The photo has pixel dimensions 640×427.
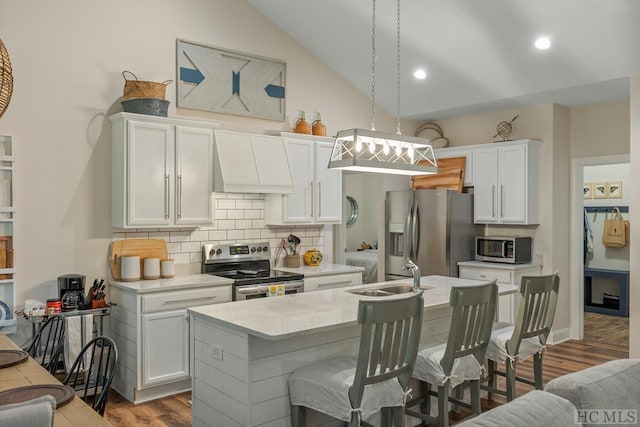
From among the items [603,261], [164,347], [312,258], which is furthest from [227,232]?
[603,261]

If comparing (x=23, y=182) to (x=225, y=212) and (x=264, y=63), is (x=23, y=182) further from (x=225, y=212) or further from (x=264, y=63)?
(x=264, y=63)

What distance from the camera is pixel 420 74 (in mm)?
5910

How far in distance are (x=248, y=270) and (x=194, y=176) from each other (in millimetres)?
1153

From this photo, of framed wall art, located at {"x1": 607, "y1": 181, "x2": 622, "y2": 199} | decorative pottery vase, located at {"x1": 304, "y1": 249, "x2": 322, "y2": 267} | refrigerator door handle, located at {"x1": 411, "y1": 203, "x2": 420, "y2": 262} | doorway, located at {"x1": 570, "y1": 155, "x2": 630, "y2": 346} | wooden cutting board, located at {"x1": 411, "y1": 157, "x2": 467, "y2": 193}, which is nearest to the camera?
decorative pottery vase, located at {"x1": 304, "y1": 249, "x2": 322, "y2": 267}

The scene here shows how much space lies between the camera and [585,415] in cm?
192

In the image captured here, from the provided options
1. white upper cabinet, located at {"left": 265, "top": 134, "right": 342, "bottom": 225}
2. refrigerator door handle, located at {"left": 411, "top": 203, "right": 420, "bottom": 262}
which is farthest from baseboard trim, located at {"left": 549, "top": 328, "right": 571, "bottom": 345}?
white upper cabinet, located at {"left": 265, "top": 134, "right": 342, "bottom": 225}

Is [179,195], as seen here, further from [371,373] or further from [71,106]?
[371,373]

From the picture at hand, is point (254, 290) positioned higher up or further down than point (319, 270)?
further down

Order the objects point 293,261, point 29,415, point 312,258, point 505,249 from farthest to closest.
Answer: point 505,249 → point 312,258 → point 293,261 → point 29,415

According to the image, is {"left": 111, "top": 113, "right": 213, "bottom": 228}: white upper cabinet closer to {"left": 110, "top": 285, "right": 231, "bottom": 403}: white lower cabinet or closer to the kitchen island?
{"left": 110, "top": 285, "right": 231, "bottom": 403}: white lower cabinet

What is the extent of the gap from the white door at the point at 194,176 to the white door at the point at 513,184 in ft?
10.9

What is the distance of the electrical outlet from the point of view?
302 centimetres

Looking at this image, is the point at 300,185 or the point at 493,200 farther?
the point at 493,200

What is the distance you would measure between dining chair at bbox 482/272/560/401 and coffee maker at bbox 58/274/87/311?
10.3 ft
